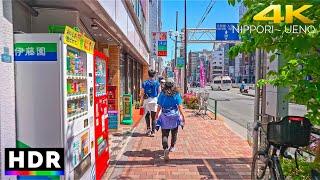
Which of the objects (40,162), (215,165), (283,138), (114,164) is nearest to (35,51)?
(40,162)

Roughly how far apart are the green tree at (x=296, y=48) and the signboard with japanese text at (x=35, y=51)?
207 centimetres

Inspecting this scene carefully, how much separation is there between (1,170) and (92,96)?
6.33ft

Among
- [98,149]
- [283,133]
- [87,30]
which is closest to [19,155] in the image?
[98,149]

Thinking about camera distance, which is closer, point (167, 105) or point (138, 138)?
point (167, 105)

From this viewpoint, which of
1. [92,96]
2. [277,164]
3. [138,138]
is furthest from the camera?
[138,138]

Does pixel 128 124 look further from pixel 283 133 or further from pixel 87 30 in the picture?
pixel 283 133

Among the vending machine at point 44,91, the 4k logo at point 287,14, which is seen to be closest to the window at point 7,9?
the vending machine at point 44,91

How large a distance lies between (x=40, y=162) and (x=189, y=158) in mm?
3928

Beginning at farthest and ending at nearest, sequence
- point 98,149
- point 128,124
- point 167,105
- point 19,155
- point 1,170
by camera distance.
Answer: point 128,124, point 167,105, point 98,149, point 19,155, point 1,170

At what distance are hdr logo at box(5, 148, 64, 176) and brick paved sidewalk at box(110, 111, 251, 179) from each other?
82.9 inches

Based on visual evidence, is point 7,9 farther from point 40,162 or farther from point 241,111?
point 241,111

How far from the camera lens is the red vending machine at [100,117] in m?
5.62

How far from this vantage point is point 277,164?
→ 13.6 ft

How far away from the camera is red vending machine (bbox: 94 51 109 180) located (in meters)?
5.62
